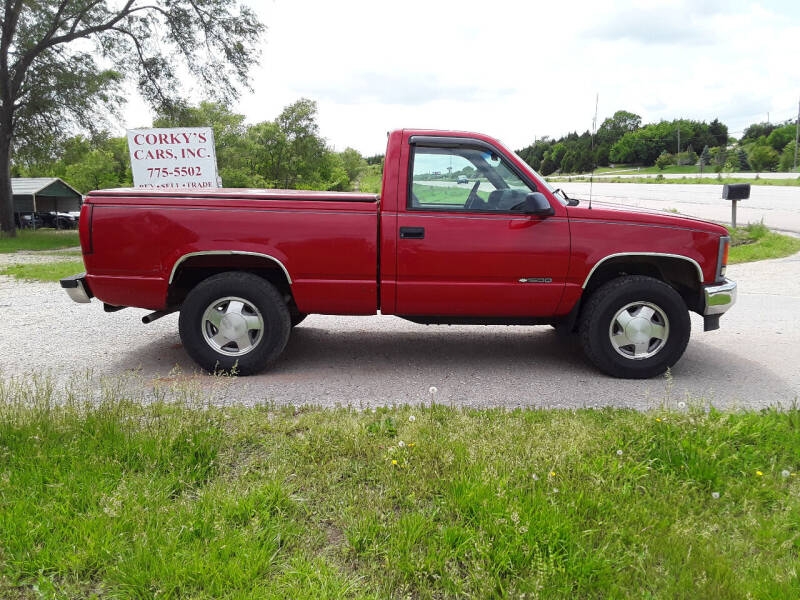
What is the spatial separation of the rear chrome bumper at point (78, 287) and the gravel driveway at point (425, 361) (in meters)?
0.64

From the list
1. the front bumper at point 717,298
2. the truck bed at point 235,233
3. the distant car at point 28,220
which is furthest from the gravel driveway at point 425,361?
the distant car at point 28,220

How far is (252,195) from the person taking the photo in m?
4.76

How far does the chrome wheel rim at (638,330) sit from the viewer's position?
478 centimetres

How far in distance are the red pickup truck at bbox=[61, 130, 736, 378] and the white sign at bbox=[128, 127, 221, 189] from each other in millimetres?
6309

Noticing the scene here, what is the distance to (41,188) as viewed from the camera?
137 feet

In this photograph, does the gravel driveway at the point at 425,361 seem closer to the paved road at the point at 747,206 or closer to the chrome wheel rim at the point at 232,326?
the chrome wheel rim at the point at 232,326

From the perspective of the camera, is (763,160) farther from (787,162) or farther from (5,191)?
(5,191)

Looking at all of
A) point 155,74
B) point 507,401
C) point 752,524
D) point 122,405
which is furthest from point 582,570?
point 155,74

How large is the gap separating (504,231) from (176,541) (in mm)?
3254

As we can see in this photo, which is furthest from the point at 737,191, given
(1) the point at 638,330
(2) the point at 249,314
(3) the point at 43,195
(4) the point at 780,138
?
(4) the point at 780,138

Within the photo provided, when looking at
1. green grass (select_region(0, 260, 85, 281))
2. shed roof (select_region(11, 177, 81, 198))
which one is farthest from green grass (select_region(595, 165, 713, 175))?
green grass (select_region(0, 260, 85, 281))

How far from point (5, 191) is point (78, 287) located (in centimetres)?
2401

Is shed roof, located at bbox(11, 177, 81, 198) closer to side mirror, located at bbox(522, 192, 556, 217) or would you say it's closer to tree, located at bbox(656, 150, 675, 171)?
side mirror, located at bbox(522, 192, 556, 217)

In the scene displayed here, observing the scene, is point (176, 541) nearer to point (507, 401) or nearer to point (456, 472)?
point (456, 472)
